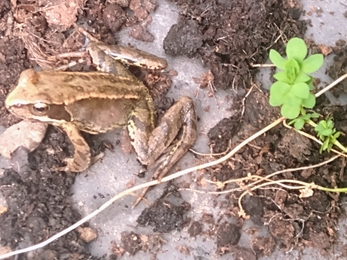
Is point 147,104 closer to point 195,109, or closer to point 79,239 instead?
point 195,109

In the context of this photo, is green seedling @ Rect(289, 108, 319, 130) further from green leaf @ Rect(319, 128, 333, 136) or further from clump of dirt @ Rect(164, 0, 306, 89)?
clump of dirt @ Rect(164, 0, 306, 89)

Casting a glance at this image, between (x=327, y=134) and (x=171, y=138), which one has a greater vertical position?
(x=327, y=134)

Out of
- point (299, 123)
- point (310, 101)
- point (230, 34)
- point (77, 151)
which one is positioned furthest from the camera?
point (230, 34)

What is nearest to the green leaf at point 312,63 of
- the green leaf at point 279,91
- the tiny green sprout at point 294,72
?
the tiny green sprout at point 294,72

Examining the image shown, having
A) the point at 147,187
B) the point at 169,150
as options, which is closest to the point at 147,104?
the point at 169,150

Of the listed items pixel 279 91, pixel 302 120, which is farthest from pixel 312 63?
pixel 302 120

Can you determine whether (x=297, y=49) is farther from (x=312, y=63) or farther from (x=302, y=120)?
(x=302, y=120)
